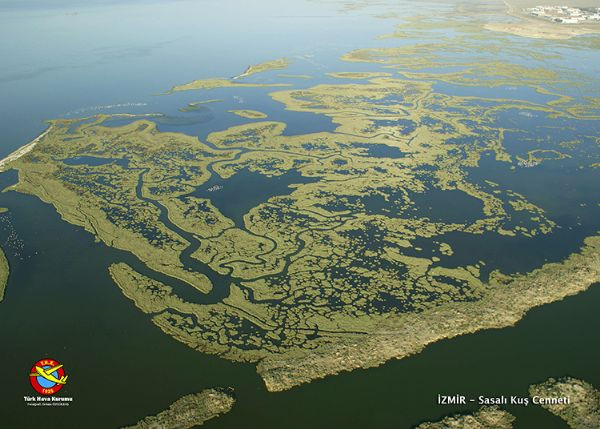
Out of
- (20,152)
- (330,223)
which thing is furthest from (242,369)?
(20,152)

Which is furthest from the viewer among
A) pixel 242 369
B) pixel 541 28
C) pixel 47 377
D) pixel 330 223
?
pixel 541 28

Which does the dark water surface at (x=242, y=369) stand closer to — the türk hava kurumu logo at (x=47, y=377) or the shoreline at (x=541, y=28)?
the türk hava kurumu logo at (x=47, y=377)

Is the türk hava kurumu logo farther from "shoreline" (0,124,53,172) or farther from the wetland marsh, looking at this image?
"shoreline" (0,124,53,172)

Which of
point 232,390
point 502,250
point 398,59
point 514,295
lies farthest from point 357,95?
point 232,390

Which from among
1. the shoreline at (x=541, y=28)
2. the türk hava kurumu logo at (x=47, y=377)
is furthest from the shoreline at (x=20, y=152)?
the shoreline at (x=541, y=28)

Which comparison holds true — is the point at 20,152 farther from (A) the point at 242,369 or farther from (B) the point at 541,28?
(B) the point at 541,28

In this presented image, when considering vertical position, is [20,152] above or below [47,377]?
above

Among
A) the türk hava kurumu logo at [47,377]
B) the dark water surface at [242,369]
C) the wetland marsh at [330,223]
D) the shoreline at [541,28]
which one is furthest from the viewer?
the shoreline at [541,28]

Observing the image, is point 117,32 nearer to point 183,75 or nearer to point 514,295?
point 183,75

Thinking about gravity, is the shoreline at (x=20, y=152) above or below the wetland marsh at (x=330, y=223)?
above

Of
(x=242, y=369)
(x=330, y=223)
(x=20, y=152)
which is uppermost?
(x=20, y=152)
